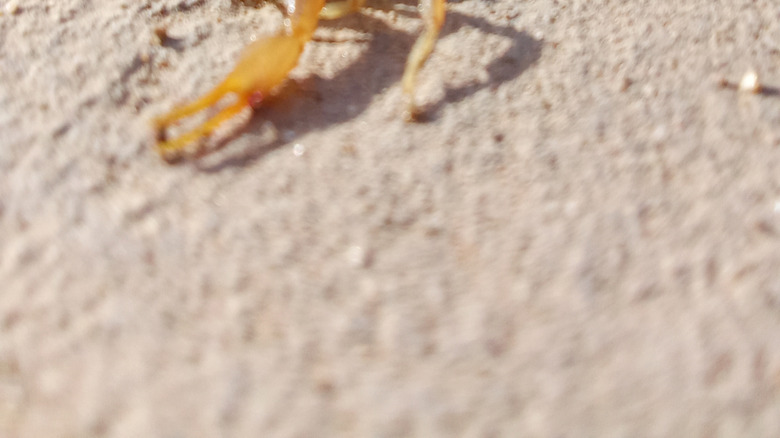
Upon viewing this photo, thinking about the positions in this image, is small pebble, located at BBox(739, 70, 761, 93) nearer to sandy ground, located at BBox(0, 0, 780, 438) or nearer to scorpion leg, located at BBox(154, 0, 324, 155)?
sandy ground, located at BBox(0, 0, 780, 438)

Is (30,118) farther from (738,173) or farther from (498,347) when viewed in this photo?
(738,173)

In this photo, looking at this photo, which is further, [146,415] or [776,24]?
[776,24]

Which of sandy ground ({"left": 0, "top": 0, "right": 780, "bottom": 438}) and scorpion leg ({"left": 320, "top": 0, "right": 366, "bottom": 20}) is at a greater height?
scorpion leg ({"left": 320, "top": 0, "right": 366, "bottom": 20})

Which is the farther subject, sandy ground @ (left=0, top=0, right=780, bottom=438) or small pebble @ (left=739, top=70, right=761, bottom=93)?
small pebble @ (left=739, top=70, right=761, bottom=93)

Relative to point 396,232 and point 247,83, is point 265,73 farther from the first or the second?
point 396,232

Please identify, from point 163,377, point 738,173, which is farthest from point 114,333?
point 738,173

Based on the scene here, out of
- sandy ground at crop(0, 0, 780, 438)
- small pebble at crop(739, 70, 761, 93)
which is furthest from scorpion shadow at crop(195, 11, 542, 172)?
small pebble at crop(739, 70, 761, 93)

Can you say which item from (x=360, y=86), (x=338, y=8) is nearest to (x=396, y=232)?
(x=360, y=86)
